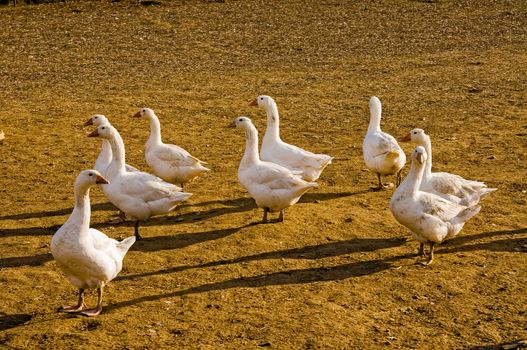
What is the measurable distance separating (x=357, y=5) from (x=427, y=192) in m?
15.8

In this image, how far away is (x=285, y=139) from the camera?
548 inches

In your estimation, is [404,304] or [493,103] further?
[493,103]

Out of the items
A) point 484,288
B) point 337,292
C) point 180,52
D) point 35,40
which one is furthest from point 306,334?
point 35,40

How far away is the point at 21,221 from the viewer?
34.4 ft

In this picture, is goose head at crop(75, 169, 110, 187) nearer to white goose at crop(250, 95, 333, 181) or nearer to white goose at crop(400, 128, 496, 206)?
white goose at crop(250, 95, 333, 181)

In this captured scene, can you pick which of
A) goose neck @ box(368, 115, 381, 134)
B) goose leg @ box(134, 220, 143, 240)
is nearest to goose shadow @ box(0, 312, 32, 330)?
goose leg @ box(134, 220, 143, 240)

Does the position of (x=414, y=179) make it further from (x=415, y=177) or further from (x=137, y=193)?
(x=137, y=193)

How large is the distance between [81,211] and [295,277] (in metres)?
2.31

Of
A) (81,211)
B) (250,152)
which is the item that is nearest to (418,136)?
(250,152)

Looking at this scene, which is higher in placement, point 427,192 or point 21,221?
point 427,192

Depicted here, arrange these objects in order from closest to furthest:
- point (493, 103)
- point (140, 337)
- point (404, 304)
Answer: point (140, 337), point (404, 304), point (493, 103)

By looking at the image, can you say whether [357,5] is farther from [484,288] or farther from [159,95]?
[484,288]

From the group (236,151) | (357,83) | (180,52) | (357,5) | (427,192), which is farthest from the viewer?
(357,5)

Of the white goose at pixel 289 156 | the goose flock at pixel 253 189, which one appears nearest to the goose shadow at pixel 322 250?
the goose flock at pixel 253 189
